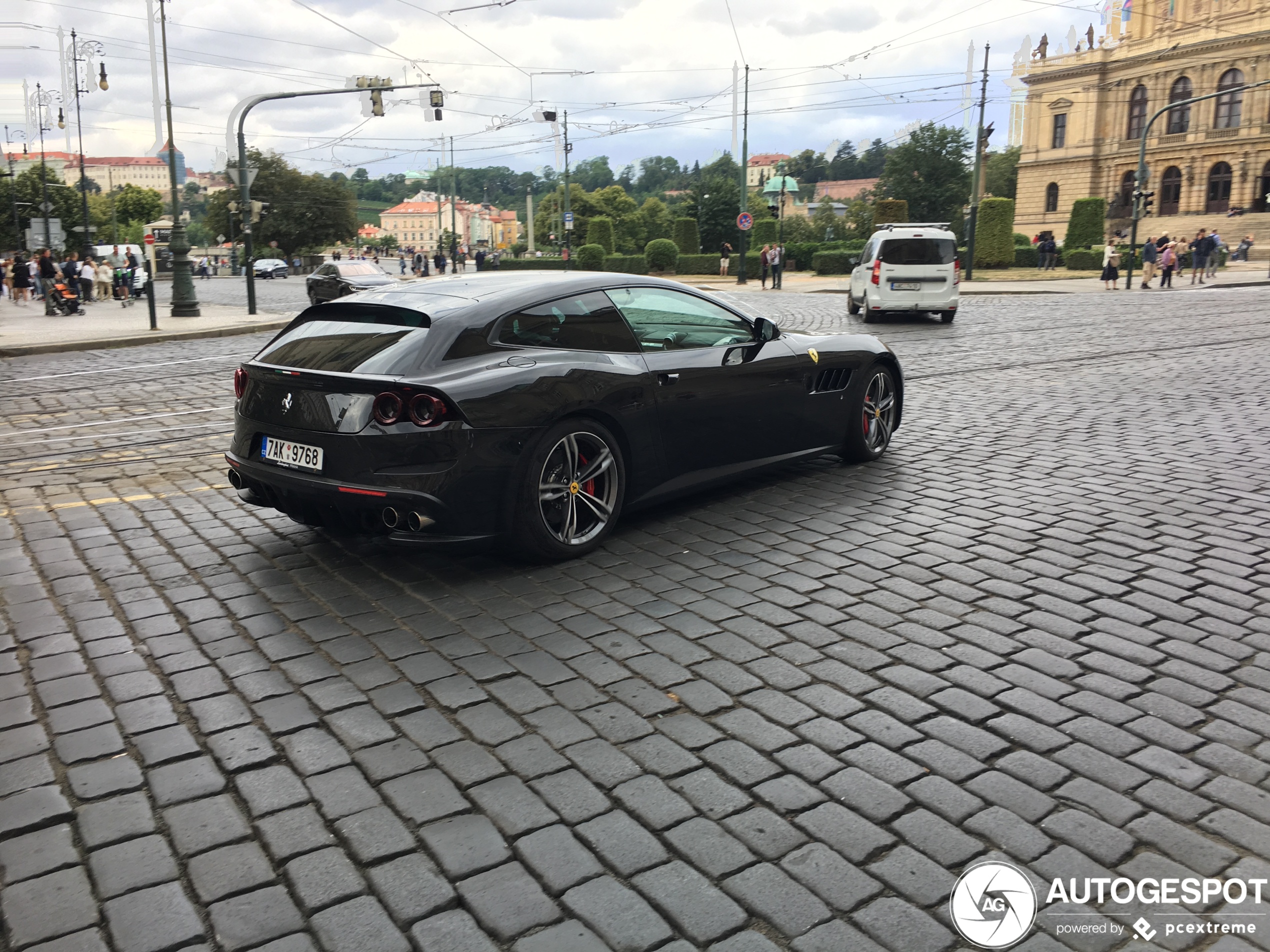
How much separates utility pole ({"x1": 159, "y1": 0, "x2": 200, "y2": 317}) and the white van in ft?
49.5

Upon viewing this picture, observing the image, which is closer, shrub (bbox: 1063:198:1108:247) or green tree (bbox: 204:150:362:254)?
shrub (bbox: 1063:198:1108:247)

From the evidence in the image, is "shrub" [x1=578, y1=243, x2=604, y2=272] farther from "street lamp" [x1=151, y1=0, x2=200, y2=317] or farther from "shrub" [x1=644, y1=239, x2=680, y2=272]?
"street lamp" [x1=151, y1=0, x2=200, y2=317]

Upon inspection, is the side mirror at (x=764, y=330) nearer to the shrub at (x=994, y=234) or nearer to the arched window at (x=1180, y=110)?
the shrub at (x=994, y=234)

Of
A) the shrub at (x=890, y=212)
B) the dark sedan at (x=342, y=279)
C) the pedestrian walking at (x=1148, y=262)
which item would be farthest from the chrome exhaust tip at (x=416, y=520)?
the shrub at (x=890, y=212)

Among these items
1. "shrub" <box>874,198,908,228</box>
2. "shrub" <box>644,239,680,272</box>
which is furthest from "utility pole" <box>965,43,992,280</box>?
"shrub" <box>644,239,680,272</box>

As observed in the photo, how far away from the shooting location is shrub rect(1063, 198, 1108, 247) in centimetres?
5094

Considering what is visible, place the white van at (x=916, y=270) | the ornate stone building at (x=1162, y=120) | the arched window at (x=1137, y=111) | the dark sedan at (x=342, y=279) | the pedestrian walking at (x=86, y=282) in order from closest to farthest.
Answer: the white van at (x=916, y=270), the dark sedan at (x=342, y=279), the pedestrian walking at (x=86, y=282), the ornate stone building at (x=1162, y=120), the arched window at (x=1137, y=111)

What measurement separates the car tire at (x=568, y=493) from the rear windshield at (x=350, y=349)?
0.76 m

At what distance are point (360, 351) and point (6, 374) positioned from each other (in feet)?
39.8

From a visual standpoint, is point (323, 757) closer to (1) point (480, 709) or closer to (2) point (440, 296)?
(1) point (480, 709)

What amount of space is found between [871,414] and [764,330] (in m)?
1.48

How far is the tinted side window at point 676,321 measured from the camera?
5.86 m

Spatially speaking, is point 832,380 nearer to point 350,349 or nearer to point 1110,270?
point 350,349

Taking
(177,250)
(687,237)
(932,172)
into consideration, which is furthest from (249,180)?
(932,172)
